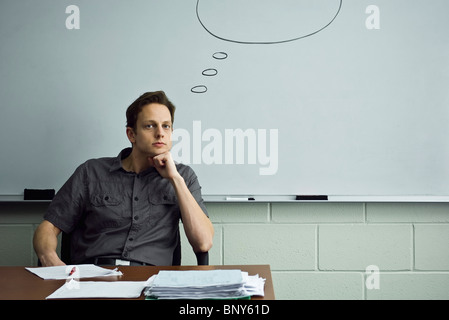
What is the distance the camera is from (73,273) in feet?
3.80

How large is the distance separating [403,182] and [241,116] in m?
0.83

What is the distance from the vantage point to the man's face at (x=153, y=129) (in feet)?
5.65

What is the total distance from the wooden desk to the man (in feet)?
1.19

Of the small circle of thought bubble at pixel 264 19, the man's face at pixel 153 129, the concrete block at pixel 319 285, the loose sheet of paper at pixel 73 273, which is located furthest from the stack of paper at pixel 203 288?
the small circle of thought bubble at pixel 264 19

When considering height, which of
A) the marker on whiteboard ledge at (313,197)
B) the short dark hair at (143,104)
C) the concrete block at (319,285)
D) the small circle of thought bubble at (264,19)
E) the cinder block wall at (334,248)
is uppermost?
the small circle of thought bubble at (264,19)

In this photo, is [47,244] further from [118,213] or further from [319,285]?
[319,285]

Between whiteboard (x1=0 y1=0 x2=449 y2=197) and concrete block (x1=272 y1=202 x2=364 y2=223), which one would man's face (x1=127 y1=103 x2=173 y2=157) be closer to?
whiteboard (x1=0 y1=0 x2=449 y2=197)

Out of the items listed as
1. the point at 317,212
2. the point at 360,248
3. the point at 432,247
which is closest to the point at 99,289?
the point at 317,212

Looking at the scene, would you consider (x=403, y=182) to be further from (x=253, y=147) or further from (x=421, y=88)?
(x=253, y=147)

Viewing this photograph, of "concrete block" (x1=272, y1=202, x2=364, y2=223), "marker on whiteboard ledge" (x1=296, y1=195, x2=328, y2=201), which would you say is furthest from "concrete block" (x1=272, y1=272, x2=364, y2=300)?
"marker on whiteboard ledge" (x1=296, y1=195, x2=328, y2=201)

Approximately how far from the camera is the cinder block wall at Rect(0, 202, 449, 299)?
2.00 meters

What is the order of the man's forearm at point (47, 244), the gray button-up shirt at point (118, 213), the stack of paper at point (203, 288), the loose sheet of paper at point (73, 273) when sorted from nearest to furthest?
the stack of paper at point (203, 288) < the loose sheet of paper at point (73, 273) < the man's forearm at point (47, 244) < the gray button-up shirt at point (118, 213)

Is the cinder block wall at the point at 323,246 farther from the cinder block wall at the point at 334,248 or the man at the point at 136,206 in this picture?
the man at the point at 136,206

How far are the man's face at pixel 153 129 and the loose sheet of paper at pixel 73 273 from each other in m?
0.62
